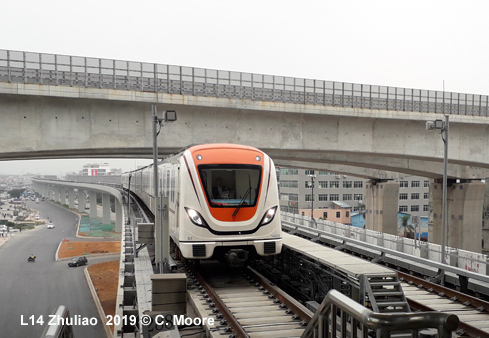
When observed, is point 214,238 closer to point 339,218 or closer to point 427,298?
point 427,298

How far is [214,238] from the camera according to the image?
1094cm

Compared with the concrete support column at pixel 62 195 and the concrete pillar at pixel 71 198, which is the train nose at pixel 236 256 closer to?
the concrete pillar at pixel 71 198

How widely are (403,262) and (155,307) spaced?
30.3 ft

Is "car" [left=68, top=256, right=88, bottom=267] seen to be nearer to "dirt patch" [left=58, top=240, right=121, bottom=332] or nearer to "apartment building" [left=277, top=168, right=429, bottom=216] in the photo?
"dirt patch" [left=58, top=240, right=121, bottom=332]

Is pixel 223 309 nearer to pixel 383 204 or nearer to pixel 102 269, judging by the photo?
pixel 102 269

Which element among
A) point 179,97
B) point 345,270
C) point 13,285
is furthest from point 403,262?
point 13,285

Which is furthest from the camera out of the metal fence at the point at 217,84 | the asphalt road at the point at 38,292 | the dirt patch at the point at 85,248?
the dirt patch at the point at 85,248

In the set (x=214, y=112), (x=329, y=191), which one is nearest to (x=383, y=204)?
(x=214, y=112)

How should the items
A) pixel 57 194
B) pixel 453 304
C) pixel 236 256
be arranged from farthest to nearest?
pixel 57 194 → pixel 236 256 → pixel 453 304

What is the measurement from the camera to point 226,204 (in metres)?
11.0

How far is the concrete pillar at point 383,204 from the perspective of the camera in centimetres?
4228

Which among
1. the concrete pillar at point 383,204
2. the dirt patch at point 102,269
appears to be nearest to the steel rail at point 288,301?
the dirt patch at point 102,269

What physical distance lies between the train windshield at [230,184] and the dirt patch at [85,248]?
45587 millimetres

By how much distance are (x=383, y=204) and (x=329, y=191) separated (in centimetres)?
3441
